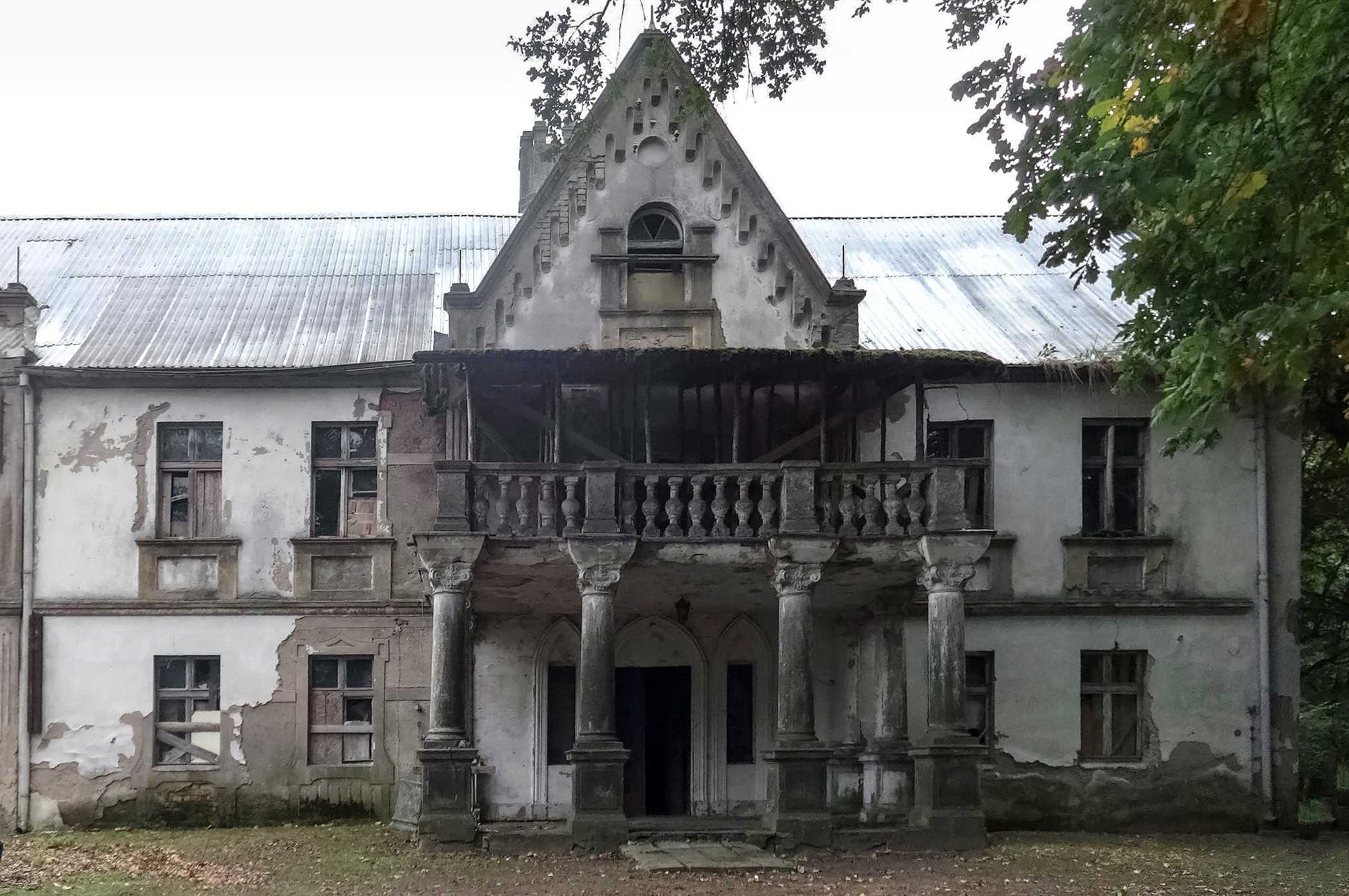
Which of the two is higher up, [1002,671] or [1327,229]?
[1327,229]

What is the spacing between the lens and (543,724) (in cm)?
1698

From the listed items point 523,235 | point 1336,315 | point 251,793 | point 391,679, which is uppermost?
point 523,235

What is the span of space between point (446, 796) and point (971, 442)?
26.8 feet

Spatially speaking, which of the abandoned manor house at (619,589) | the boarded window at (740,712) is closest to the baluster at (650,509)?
the abandoned manor house at (619,589)

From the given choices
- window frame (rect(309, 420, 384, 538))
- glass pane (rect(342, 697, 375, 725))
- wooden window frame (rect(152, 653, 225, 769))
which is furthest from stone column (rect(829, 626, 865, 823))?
wooden window frame (rect(152, 653, 225, 769))

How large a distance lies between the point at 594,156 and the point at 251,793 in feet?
29.6

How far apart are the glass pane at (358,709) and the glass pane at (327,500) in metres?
2.16

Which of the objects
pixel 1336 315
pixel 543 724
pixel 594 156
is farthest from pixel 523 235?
pixel 1336 315

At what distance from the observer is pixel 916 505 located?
46.5 feet

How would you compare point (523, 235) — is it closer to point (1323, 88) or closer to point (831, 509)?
point (831, 509)

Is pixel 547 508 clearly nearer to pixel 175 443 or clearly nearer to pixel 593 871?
pixel 593 871

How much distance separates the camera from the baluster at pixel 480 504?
556 inches

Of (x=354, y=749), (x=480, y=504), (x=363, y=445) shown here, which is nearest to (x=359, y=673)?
(x=354, y=749)

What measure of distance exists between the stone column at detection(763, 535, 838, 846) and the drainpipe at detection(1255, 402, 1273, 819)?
664cm
